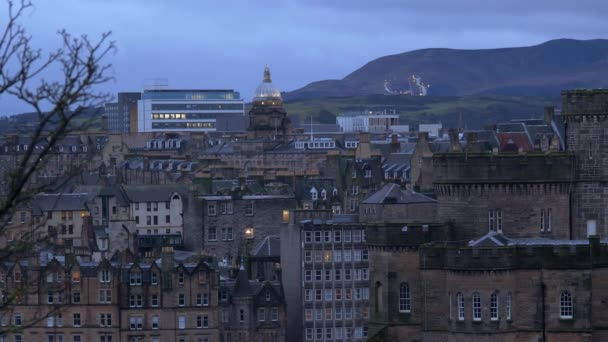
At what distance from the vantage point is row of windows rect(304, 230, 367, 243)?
113 meters

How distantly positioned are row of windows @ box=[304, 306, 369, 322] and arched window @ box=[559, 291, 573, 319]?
54.2 metres

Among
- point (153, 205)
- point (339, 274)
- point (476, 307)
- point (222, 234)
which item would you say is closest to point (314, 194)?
point (153, 205)

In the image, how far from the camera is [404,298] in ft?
202

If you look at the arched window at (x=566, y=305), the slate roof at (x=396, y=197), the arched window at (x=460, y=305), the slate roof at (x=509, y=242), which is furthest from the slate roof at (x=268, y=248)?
the arched window at (x=566, y=305)

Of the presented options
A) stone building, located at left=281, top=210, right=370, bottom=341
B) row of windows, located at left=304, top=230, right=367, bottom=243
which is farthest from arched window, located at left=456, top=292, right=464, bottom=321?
row of windows, located at left=304, top=230, right=367, bottom=243

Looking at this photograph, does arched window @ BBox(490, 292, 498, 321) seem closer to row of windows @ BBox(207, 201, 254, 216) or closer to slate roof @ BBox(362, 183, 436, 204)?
slate roof @ BBox(362, 183, 436, 204)

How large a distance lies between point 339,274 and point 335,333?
3.97 m

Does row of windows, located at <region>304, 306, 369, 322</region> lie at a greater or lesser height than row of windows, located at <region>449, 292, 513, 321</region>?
lesser

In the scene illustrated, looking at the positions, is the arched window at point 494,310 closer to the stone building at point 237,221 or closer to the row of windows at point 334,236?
the row of windows at point 334,236

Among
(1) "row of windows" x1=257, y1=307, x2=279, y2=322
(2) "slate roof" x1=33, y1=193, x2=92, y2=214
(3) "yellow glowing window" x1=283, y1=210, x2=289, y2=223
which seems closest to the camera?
(1) "row of windows" x1=257, y1=307, x2=279, y2=322

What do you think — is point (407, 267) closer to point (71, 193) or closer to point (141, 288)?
point (141, 288)

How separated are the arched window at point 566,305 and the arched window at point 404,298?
549 cm

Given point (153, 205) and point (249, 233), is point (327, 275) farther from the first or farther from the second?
point (153, 205)

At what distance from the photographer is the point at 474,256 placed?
189 ft
